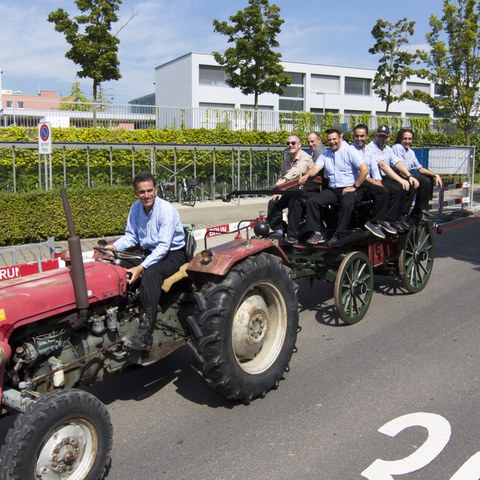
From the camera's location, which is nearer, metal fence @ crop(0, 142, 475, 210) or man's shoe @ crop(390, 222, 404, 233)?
man's shoe @ crop(390, 222, 404, 233)

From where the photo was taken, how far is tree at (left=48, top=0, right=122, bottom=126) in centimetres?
2198

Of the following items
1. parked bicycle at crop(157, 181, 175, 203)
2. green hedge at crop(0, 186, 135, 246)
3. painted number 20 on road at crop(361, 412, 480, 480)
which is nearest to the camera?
painted number 20 on road at crop(361, 412, 480, 480)

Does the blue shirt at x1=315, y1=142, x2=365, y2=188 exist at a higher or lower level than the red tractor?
higher

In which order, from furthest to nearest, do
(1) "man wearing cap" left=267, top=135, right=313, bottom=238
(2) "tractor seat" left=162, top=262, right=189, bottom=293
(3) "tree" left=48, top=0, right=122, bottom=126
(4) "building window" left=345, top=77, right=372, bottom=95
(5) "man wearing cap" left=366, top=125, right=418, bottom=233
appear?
(4) "building window" left=345, top=77, right=372, bottom=95 < (3) "tree" left=48, top=0, right=122, bottom=126 < (5) "man wearing cap" left=366, top=125, right=418, bottom=233 < (1) "man wearing cap" left=267, top=135, right=313, bottom=238 < (2) "tractor seat" left=162, top=262, right=189, bottom=293

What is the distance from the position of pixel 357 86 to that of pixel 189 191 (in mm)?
51317

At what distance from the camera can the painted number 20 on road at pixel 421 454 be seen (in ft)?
10.6

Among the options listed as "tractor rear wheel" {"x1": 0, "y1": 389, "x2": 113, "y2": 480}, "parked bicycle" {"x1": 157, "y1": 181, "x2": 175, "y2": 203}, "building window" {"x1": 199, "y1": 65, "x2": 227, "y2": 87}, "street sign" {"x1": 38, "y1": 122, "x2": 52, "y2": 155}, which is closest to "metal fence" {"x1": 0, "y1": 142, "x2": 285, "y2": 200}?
"parked bicycle" {"x1": 157, "y1": 181, "x2": 175, "y2": 203}

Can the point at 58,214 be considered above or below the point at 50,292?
below

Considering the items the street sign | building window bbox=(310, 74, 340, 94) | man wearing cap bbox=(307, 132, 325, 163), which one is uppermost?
building window bbox=(310, 74, 340, 94)

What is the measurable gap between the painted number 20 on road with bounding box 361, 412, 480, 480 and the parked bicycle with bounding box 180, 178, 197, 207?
1453 cm

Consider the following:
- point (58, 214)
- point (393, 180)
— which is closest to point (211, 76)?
point (58, 214)

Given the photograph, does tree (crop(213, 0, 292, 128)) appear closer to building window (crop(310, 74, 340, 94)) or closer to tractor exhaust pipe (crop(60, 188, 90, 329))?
tractor exhaust pipe (crop(60, 188, 90, 329))

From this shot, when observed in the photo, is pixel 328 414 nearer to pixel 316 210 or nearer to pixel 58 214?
pixel 316 210

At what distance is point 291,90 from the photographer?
59.9 meters
